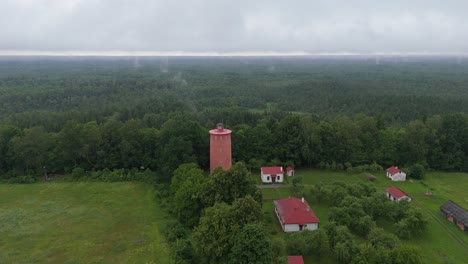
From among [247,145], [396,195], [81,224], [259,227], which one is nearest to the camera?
[259,227]

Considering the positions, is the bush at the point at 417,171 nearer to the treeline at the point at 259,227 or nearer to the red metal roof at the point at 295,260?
the treeline at the point at 259,227

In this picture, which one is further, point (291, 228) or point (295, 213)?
point (295, 213)

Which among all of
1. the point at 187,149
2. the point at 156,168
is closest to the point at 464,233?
the point at 187,149

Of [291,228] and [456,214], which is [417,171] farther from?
[291,228]

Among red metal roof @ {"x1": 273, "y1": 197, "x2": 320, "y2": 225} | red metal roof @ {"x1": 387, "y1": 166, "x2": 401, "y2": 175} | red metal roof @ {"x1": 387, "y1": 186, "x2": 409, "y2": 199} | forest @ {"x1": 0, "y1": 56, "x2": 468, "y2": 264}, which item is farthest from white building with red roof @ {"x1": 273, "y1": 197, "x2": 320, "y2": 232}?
red metal roof @ {"x1": 387, "y1": 166, "x2": 401, "y2": 175}

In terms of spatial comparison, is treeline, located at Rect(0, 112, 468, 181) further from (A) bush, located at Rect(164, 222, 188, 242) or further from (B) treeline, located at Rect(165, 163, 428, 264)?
(A) bush, located at Rect(164, 222, 188, 242)

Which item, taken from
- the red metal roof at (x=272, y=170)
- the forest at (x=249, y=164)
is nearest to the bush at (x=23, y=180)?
the forest at (x=249, y=164)

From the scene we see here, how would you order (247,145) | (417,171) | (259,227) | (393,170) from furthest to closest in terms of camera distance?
(247,145) < (393,170) < (417,171) < (259,227)

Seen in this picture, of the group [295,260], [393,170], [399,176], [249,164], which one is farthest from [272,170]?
[295,260]
